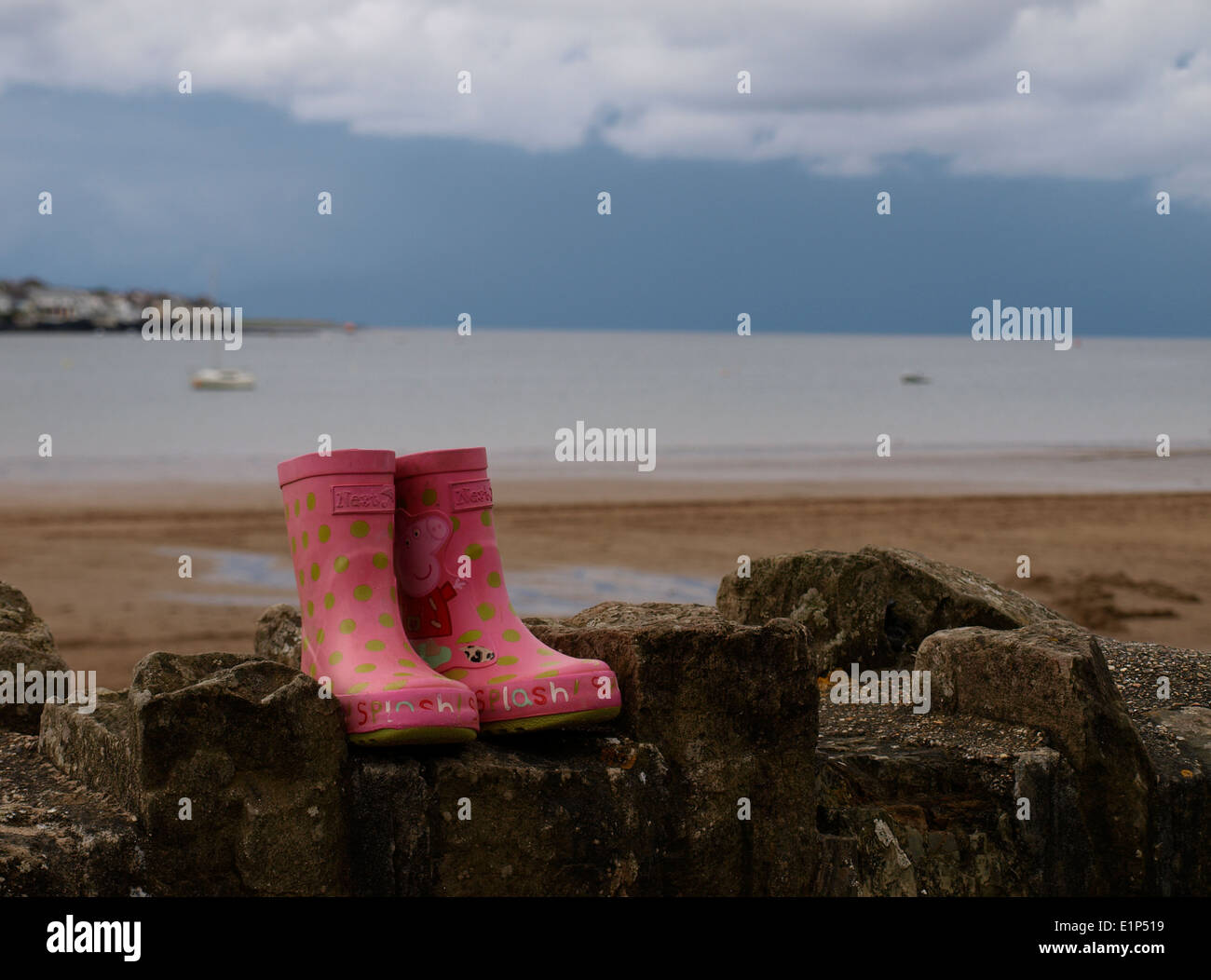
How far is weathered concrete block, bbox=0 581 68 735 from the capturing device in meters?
3.62

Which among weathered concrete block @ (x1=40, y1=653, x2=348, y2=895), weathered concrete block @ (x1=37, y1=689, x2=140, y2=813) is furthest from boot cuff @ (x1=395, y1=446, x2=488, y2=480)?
weathered concrete block @ (x1=37, y1=689, x2=140, y2=813)

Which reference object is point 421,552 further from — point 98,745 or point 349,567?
point 98,745

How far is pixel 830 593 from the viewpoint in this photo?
4.38 m

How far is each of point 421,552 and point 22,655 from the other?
1.36 m

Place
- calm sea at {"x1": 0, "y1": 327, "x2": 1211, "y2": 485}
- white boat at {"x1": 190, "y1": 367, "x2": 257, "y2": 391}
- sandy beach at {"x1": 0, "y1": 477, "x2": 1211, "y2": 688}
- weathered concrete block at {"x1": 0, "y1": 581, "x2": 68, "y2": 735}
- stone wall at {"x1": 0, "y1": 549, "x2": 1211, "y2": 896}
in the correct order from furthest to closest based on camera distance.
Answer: white boat at {"x1": 190, "y1": 367, "x2": 257, "y2": 391}
calm sea at {"x1": 0, "y1": 327, "x2": 1211, "y2": 485}
sandy beach at {"x1": 0, "y1": 477, "x2": 1211, "y2": 688}
weathered concrete block at {"x1": 0, "y1": 581, "x2": 68, "y2": 735}
stone wall at {"x1": 0, "y1": 549, "x2": 1211, "y2": 896}

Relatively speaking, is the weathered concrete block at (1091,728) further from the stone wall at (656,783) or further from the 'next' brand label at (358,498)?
the 'next' brand label at (358,498)

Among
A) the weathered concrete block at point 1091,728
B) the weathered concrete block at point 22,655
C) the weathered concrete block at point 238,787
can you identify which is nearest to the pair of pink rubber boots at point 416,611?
the weathered concrete block at point 238,787

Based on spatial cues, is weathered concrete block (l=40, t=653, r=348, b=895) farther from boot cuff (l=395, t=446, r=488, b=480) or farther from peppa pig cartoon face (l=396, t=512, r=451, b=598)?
boot cuff (l=395, t=446, r=488, b=480)

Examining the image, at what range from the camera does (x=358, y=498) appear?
3010mm

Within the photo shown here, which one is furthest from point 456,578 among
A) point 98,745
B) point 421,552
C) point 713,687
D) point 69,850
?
point 69,850

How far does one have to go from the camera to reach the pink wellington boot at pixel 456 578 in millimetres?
3105

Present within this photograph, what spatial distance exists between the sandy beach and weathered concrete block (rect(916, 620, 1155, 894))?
21.1 feet
